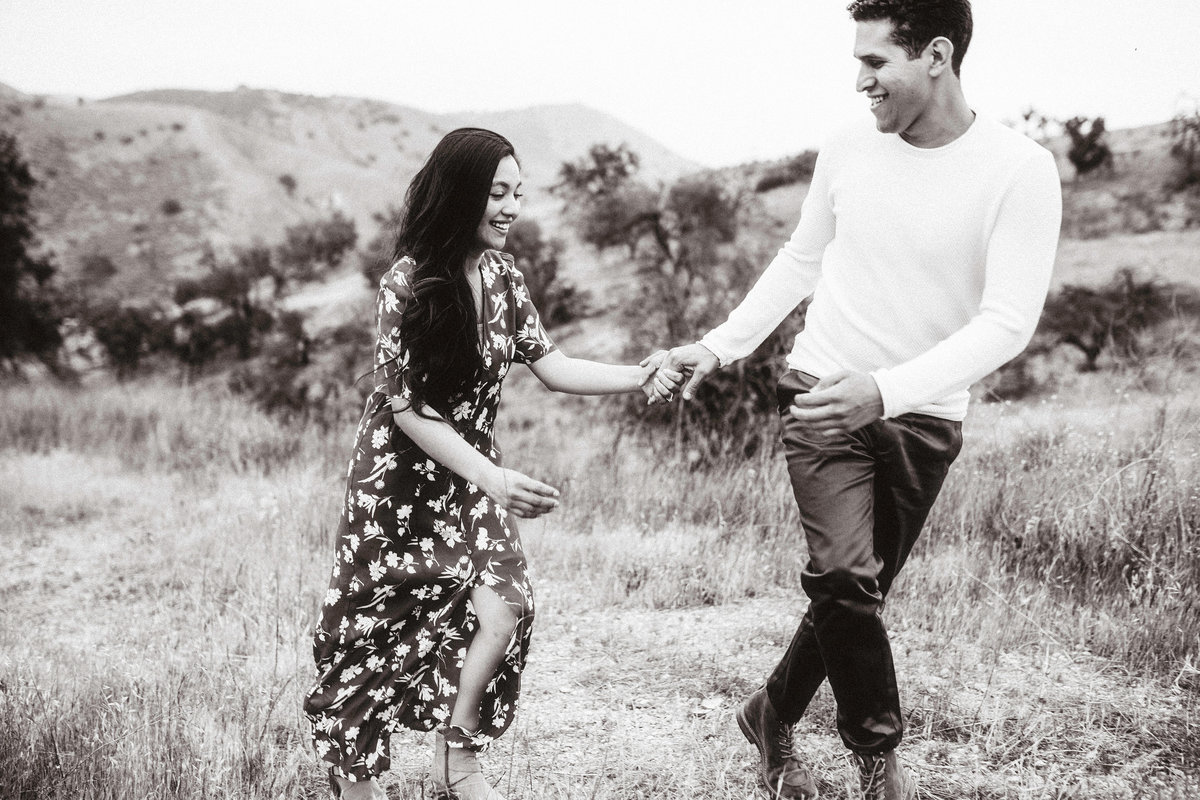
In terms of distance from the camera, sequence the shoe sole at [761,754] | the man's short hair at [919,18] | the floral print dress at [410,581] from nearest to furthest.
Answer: the man's short hair at [919,18] < the floral print dress at [410,581] < the shoe sole at [761,754]

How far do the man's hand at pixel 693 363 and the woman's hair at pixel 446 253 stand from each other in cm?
74

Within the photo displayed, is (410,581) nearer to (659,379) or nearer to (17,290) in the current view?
(659,379)

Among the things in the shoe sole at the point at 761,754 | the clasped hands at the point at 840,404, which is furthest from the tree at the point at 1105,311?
the clasped hands at the point at 840,404

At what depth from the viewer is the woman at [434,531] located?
102 inches

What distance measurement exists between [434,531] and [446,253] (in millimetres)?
810

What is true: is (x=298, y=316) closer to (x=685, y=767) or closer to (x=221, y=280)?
(x=221, y=280)

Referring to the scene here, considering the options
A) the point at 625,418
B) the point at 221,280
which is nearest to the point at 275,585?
the point at 625,418

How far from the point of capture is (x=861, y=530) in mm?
2541

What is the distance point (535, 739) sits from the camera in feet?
11.2

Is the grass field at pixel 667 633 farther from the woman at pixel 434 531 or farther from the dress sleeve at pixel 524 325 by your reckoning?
the dress sleeve at pixel 524 325

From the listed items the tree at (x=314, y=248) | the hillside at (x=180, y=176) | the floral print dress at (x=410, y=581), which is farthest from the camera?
the hillside at (x=180, y=176)

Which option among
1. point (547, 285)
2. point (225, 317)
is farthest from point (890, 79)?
point (225, 317)

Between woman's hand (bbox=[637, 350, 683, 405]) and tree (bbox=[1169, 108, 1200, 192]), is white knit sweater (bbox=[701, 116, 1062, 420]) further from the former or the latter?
tree (bbox=[1169, 108, 1200, 192])

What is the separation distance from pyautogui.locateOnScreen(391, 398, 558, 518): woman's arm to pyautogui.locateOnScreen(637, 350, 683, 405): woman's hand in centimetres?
85
